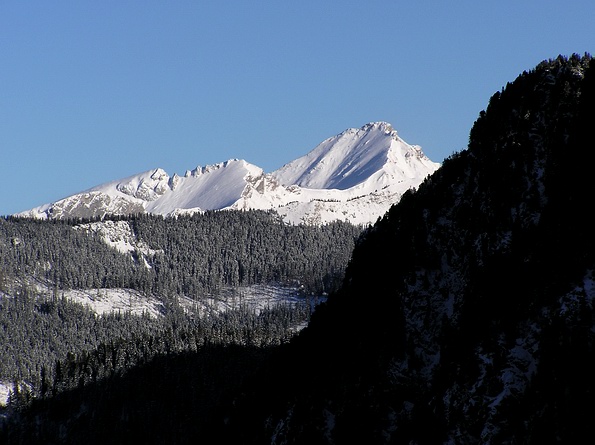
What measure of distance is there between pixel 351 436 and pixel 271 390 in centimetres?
3270

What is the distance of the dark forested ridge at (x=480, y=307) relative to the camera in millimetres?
91625

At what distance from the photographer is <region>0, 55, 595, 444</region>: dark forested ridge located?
91.6m

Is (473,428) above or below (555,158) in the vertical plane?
below

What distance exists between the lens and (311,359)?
482 feet

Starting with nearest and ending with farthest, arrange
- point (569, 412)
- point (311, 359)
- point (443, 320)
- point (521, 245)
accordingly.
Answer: point (569, 412) → point (521, 245) → point (443, 320) → point (311, 359)

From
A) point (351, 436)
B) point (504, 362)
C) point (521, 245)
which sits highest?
point (521, 245)

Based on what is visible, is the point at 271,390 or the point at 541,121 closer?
the point at 541,121

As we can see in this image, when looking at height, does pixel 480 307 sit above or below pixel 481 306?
below

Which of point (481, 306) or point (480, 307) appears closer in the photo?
point (481, 306)

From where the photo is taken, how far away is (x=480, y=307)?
109 metres

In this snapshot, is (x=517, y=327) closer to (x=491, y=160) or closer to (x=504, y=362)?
(x=504, y=362)

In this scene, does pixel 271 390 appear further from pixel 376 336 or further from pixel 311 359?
pixel 376 336

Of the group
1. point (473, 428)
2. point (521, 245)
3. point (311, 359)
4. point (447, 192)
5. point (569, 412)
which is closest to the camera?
point (569, 412)

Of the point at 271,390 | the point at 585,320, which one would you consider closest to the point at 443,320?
the point at 585,320
